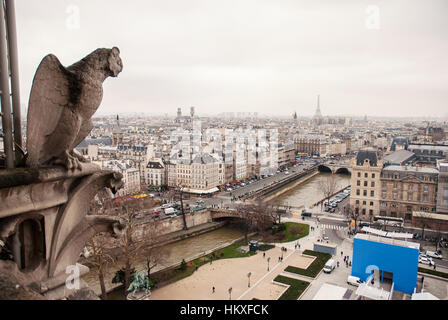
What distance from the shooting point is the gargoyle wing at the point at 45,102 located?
2328mm

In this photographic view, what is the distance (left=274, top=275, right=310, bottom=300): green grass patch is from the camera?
15.3 metres

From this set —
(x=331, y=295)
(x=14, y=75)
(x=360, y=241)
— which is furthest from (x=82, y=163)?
(x=360, y=241)

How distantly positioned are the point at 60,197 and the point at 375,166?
1157 inches

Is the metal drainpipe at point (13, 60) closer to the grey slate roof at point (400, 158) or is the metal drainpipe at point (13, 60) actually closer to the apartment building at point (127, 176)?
the apartment building at point (127, 176)

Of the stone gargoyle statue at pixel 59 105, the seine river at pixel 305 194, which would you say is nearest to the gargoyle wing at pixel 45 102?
the stone gargoyle statue at pixel 59 105

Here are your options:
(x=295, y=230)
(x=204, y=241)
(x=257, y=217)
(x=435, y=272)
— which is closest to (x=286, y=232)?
(x=295, y=230)

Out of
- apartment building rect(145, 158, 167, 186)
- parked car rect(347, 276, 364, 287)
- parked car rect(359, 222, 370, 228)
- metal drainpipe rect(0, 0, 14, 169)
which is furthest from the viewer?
apartment building rect(145, 158, 167, 186)

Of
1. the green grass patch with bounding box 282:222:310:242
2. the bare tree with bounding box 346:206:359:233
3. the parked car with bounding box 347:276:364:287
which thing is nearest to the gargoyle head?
the parked car with bounding box 347:276:364:287

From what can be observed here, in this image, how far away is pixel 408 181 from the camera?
2806cm

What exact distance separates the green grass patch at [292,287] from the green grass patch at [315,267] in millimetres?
931

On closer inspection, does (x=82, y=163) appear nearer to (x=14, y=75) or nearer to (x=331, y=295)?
(x=14, y=75)

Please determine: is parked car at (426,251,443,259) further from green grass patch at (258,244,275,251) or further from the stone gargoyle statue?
the stone gargoyle statue

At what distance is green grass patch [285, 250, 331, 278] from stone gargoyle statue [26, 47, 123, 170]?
16924 mm

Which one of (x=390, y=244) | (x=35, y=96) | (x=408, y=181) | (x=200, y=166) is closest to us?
(x=35, y=96)
